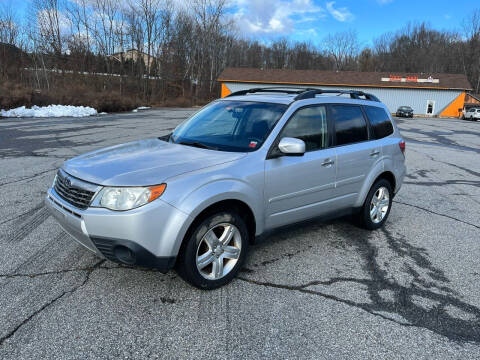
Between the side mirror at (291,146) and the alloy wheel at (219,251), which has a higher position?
the side mirror at (291,146)

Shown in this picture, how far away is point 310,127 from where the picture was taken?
412 centimetres

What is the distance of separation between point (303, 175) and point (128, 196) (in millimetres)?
1858

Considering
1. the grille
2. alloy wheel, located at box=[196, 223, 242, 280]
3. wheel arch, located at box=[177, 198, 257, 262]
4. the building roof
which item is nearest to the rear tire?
wheel arch, located at box=[177, 198, 257, 262]

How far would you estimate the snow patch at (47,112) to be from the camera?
2161cm

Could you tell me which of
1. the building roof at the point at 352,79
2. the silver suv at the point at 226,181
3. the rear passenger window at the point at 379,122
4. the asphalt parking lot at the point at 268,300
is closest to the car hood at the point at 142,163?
the silver suv at the point at 226,181

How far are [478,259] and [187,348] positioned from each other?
3653 millimetres

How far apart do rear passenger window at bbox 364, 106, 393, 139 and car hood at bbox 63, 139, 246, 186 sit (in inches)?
94.2

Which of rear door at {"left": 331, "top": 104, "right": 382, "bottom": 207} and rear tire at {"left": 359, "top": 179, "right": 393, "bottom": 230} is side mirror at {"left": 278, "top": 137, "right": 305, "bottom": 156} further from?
rear tire at {"left": 359, "top": 179, "right": 393, "bottom": 230}

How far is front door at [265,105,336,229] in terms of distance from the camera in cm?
368

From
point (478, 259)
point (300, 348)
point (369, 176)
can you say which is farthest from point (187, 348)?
point (478, 259)

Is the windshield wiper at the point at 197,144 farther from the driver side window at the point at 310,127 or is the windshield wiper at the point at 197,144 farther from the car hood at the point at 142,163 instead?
the driver side window at the point at 310,127

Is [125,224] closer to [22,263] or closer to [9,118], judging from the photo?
[22,263]

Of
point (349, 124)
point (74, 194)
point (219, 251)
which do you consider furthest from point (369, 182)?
point (74, 194)

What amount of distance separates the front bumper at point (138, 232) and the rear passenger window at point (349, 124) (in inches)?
93.5
